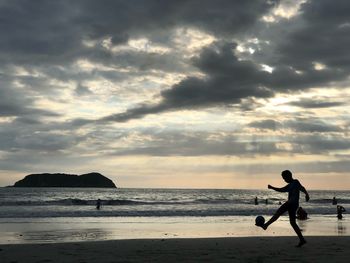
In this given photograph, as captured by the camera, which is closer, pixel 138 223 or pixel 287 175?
pixel 287 175

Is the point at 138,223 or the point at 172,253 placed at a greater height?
the point at 172,253

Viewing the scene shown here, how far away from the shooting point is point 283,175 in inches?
486

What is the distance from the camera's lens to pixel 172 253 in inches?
456

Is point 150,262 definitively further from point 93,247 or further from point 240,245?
point 240,245

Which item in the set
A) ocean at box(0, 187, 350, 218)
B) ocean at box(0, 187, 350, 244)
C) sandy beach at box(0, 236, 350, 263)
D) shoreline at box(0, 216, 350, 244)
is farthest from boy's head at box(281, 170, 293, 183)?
ocean at box(0, 187, 350, 218)

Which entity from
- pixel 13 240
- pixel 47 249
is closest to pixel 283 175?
pixel 47 249

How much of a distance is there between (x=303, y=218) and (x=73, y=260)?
73.3 ft

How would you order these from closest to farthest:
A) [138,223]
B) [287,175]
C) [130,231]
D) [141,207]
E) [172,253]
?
1. [172,253]
2. [287,175]
3. [130,231]
4. [138,223]
5. [141,207]

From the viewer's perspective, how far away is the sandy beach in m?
10.4

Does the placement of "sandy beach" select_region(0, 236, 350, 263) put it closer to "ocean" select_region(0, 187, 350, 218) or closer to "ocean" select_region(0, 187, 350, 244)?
"ocean" select_region(0, 187, 350, 244)

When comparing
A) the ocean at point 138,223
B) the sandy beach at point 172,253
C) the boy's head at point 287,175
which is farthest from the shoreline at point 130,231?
the boy's head at point 287,175

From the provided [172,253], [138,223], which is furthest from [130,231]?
[172,253]

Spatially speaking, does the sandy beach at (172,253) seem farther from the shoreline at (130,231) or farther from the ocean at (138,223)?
the ocean at (138,223)

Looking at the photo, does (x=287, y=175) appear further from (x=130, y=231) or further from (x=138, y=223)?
(x=138, y=223)
